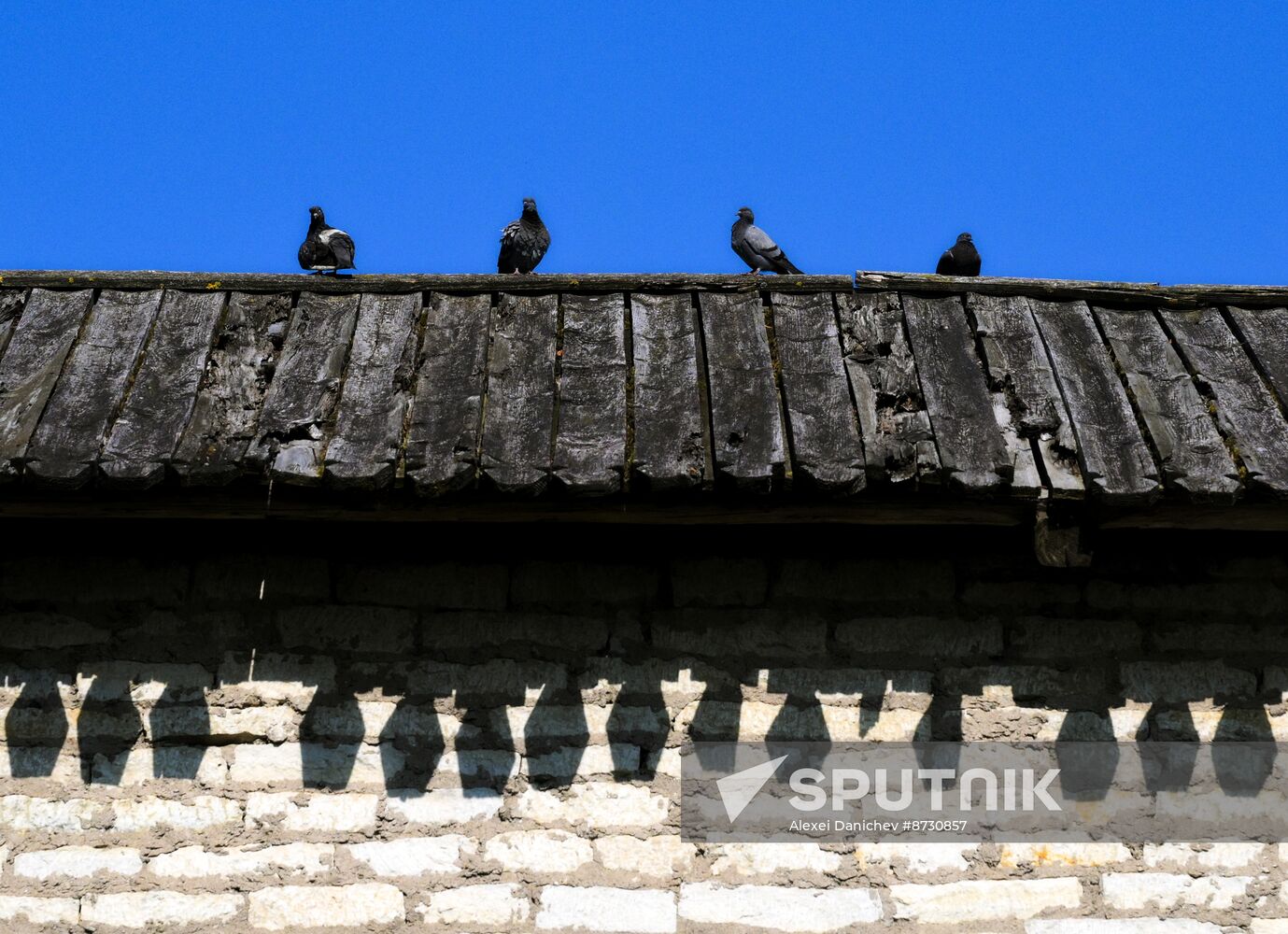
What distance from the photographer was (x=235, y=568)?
15.2ft

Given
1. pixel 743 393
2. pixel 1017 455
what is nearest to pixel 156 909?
pixel 743 393

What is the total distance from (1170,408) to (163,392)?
335cm

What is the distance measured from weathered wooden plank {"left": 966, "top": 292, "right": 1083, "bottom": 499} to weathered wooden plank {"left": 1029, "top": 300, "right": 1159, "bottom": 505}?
0.04 m

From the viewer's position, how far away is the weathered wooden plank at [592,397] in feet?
13.6

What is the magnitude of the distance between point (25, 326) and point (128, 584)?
1053 mm

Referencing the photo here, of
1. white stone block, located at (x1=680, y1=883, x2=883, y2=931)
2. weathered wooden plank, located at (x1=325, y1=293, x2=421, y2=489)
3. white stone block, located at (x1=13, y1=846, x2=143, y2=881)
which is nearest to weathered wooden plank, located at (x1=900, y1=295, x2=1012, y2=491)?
white stone block, located at (x1=680, y1=883, x2=883, y2=931)

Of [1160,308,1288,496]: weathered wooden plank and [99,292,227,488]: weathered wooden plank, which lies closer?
[99,292,227,488]: weathered wooden plank

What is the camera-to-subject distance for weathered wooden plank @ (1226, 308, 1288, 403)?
4785mm

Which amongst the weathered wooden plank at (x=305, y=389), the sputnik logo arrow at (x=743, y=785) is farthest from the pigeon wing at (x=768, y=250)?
the sputnik logo arrow at (x=743, y=785)

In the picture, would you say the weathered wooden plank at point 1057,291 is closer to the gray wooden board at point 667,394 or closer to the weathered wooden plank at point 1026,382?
the weathered wooden plank at point 1026,382

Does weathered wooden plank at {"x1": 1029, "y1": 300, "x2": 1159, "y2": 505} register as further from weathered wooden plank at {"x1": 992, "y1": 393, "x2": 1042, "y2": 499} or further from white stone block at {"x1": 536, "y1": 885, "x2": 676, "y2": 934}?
white stone block at {"x1": 536, "y1": 885, "x2": 676, "y2": 934}

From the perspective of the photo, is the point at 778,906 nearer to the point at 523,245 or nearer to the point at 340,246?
the point at 340,246

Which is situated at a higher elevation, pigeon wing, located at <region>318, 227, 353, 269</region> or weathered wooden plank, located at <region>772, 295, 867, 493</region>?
pigeon wing, located at <region>318, 227, 353, 269</region>

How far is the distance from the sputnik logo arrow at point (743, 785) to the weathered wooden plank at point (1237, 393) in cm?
175
